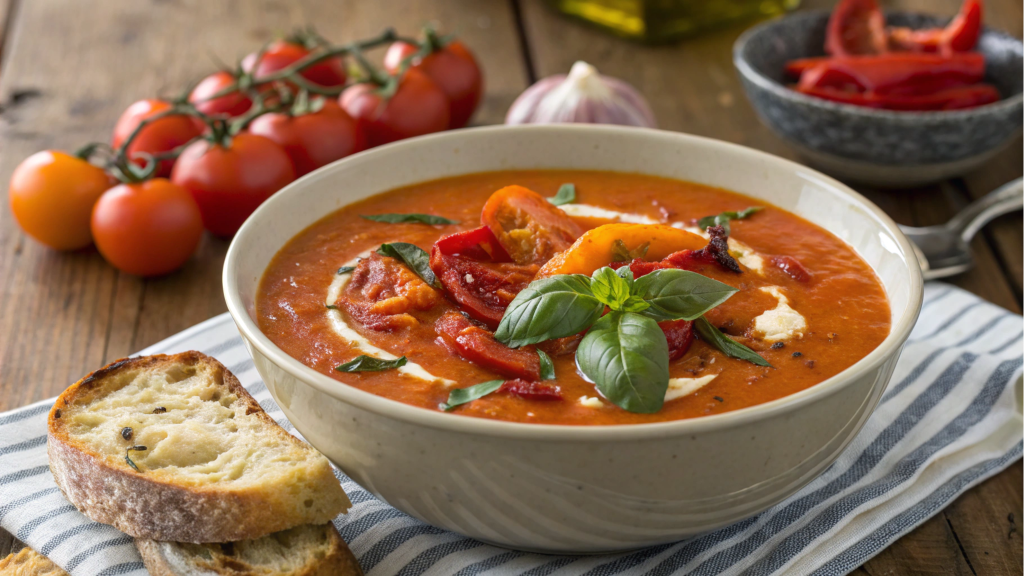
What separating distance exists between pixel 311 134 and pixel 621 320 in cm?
248

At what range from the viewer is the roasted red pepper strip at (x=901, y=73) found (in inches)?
179

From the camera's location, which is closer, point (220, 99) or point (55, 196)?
point (55, 196)

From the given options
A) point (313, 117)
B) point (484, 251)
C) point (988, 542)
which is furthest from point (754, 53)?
point (988, 542)

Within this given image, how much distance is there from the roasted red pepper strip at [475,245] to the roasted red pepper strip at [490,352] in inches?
15.1

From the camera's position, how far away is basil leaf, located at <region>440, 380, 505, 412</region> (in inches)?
86.2

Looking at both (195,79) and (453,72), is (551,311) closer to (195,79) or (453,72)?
(453,72)

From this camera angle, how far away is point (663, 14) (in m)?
5.76

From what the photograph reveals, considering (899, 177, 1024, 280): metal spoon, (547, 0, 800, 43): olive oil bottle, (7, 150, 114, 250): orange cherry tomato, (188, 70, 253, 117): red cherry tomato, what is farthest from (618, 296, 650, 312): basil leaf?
(547, 0, 800, 43): olive oil bottle

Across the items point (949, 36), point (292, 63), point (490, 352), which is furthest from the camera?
point (292, 63)

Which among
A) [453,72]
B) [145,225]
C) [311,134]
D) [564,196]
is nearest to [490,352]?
[564,196]

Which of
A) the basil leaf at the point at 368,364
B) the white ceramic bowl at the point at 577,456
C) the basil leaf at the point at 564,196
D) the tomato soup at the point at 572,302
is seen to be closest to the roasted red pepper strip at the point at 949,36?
the tomato soup at the point at 572,302

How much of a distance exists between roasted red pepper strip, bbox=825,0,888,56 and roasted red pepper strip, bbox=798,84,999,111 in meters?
0.47

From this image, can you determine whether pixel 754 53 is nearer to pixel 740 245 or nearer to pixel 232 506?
pixel 740 245

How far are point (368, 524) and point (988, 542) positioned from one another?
1.63m
